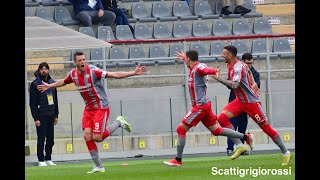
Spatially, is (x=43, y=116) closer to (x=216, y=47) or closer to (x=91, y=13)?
(x=216, y=47)

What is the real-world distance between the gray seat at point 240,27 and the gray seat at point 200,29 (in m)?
0.84

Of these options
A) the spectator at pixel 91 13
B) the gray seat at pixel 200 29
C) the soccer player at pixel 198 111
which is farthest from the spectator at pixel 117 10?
the soccer player at pixel 198 111

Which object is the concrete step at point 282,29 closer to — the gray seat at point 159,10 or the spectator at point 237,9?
the spectator at point 237,9

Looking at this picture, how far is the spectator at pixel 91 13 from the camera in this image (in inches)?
1267

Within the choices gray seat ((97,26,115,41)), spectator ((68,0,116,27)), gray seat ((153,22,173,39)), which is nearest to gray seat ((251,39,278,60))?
gray seat ((153,22,173,39))

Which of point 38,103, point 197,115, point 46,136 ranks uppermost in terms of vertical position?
point 38,103

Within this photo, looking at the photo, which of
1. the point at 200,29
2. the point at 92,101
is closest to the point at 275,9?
the point at 200,29

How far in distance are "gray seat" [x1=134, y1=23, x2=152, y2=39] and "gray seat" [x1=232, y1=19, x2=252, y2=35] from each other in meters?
2.65

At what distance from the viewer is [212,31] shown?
33344 millimetres

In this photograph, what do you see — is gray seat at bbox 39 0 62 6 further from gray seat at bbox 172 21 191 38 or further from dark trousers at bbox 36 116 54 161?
dark trousers at bbox 36 116 54 161

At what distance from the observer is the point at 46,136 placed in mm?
25594

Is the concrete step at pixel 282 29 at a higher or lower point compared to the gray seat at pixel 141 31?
higher

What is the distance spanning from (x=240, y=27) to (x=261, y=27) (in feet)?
2.22

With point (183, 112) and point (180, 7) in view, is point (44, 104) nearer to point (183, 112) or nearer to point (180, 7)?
point (183, 112)
